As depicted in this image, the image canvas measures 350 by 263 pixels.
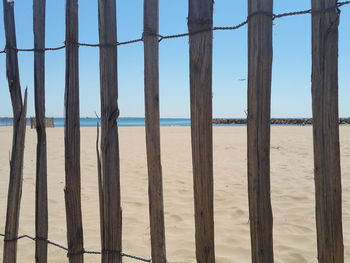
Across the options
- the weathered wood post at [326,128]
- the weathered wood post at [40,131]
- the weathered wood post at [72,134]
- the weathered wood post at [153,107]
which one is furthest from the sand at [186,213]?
the weathered wood post at [326,128]

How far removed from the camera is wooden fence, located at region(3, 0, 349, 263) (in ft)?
3.72

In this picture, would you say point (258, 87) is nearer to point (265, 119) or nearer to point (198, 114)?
point (265, 119)

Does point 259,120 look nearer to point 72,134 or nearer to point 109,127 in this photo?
point 109,127

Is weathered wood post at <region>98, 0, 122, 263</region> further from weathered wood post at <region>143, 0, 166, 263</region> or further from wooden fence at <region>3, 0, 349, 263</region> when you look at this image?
weathered wood post at <region>143, 0, 166, 263</region>

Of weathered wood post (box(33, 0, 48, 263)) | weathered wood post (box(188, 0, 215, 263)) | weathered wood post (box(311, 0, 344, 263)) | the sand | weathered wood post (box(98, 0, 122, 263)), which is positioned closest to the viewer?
weathered wood post (box(311, 0, 344, 263))

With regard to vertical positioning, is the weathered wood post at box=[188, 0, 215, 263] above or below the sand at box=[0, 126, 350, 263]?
above

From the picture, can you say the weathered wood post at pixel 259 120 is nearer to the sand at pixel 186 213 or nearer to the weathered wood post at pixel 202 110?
the weathered wood post at pixel 202 110

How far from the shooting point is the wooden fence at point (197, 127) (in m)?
1.13

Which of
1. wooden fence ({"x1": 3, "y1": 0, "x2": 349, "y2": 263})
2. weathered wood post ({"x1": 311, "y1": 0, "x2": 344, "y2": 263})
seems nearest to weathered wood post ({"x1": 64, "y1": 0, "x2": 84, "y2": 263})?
wooden fence ({"x1": 3, "y1": 0, "x2": 349, "y2": 263})

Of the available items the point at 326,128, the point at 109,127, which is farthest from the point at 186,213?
the point at 326,128

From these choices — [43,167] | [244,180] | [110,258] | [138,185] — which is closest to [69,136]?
[43,167]

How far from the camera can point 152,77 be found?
1379 millimetres

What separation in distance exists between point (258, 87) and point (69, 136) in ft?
3.77

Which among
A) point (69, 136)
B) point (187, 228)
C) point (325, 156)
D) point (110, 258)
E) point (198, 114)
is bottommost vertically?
point (187, 228)
